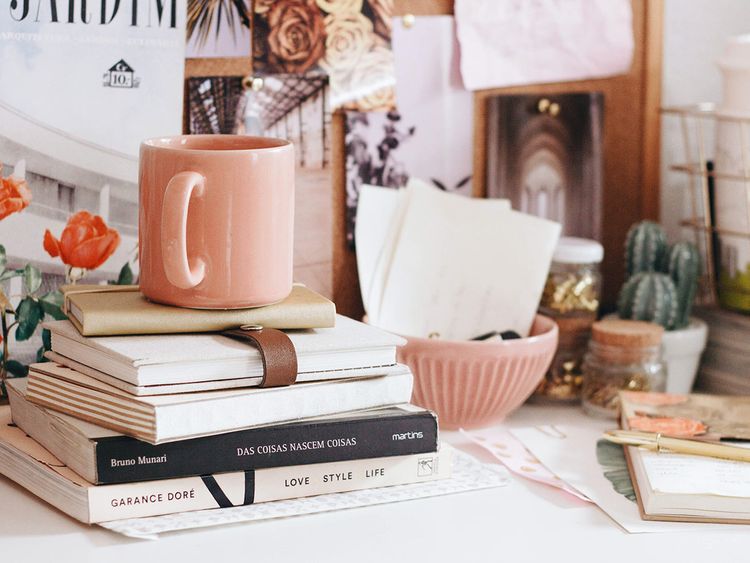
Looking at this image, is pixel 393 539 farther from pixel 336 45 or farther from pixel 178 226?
pixel 336 45

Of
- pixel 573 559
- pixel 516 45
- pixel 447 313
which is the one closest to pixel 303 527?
pixel 573 559

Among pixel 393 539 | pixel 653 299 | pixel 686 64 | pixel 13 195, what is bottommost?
pixel 393 539

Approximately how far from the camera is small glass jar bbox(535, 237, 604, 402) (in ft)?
3.33

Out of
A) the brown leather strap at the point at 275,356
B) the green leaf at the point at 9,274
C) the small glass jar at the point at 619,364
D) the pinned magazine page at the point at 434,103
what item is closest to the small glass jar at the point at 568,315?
the small glass jar at the point at 619,364

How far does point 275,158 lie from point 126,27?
0.24 meters

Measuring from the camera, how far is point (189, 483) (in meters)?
0.69

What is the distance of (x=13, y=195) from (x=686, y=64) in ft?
2.38

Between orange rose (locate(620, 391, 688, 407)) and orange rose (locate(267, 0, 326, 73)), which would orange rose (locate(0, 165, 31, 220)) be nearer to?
orange rose (locate(267, 0, 326, 73))

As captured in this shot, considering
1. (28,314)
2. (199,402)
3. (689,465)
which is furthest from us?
(28,314)

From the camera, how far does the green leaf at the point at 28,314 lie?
0.89m

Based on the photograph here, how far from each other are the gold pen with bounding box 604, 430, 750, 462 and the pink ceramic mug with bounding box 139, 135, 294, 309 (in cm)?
31

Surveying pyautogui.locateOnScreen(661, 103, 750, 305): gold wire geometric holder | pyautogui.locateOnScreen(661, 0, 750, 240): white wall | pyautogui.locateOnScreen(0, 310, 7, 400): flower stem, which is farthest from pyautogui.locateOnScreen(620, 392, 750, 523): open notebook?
pyautogui.locateOnScreen(0, 310, 7, 400): flower stem

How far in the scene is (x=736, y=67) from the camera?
39.9 inches

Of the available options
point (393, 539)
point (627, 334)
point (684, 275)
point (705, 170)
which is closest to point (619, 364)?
point (627, 334)
